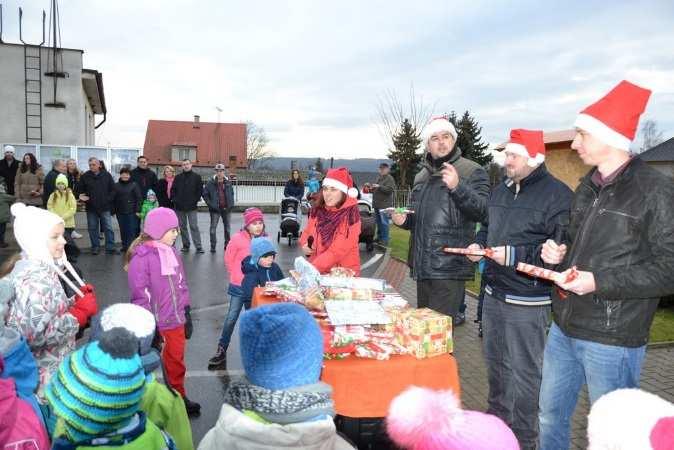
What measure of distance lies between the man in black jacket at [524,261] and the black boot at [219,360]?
294 cm

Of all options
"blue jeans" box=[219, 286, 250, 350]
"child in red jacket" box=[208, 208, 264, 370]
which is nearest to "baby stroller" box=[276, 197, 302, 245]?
"child in red jacket" box=[208, 208, 264, 370]

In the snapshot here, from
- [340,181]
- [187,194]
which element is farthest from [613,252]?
[187,194]

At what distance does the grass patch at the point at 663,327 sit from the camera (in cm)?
584

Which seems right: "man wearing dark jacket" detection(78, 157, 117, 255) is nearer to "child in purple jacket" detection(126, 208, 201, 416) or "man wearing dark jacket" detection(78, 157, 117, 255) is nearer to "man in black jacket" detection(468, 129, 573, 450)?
"child in purple jacket" detection(126, 208, 201, 416)

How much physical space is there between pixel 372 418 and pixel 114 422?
5.47 feet

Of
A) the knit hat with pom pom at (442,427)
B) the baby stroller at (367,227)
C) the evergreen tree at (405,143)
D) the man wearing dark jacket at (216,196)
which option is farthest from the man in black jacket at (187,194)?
the evergreen tree at (405,143)

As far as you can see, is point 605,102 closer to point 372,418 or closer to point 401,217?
point 401,217

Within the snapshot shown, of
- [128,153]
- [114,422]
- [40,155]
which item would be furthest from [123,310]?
[40,155]

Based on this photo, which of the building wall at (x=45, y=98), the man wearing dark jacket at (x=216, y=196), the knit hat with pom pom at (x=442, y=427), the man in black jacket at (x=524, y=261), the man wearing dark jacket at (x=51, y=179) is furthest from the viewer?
the building wall at (x=45, y=98)

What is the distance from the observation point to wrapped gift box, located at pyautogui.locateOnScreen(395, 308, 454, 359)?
→ 2.82m

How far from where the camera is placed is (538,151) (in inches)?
132

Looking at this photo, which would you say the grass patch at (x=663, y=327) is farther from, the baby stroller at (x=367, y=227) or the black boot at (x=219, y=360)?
the baby stroller at (x=367, y=227)

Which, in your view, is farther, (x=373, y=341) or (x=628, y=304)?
(x=373, y=341)

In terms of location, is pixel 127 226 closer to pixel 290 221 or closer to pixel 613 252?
pixel 290 221
